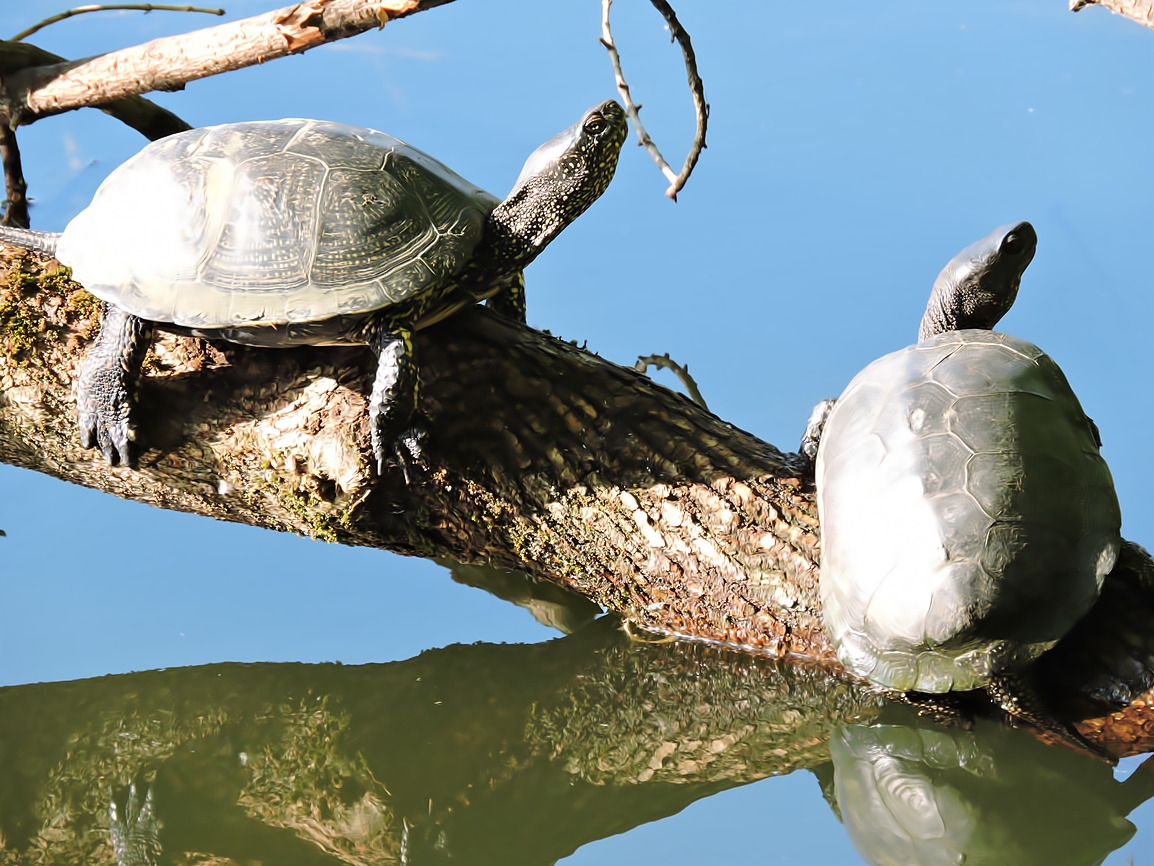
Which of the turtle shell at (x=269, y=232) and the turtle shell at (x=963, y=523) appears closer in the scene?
the turtle shell at (x=963, y=523)

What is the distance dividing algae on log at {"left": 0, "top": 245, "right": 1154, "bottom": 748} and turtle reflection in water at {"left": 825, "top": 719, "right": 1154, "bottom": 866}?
281 mm

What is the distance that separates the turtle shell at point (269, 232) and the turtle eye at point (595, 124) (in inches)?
13.2

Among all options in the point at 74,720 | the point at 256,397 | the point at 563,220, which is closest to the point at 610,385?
the point at 563,220

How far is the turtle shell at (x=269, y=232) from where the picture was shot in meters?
2.03

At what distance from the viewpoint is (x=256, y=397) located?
2.24 metres

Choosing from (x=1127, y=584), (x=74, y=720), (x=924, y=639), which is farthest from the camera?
(x=74, y=720)

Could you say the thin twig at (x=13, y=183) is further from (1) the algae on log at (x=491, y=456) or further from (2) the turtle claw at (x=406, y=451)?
(2) the turtle claw at (x=406, y=451)

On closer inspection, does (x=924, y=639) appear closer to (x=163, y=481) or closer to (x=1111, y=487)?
(x=1111, y=487)

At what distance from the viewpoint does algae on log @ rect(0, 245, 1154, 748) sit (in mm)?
2221

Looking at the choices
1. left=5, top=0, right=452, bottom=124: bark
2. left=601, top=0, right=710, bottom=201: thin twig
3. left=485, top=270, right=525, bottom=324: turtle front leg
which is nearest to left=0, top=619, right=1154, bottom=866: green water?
left=485, top=270, right=525, bottom=324: turtle front leg

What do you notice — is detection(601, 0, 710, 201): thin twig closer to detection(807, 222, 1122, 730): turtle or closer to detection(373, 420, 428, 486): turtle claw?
detection(807, 222, 1122, 730): turtle

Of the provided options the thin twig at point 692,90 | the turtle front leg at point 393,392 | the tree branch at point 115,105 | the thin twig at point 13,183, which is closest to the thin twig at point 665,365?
the thin twig at point 692,90

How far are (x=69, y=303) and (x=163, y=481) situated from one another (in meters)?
0.50

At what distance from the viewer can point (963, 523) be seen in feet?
6.07
